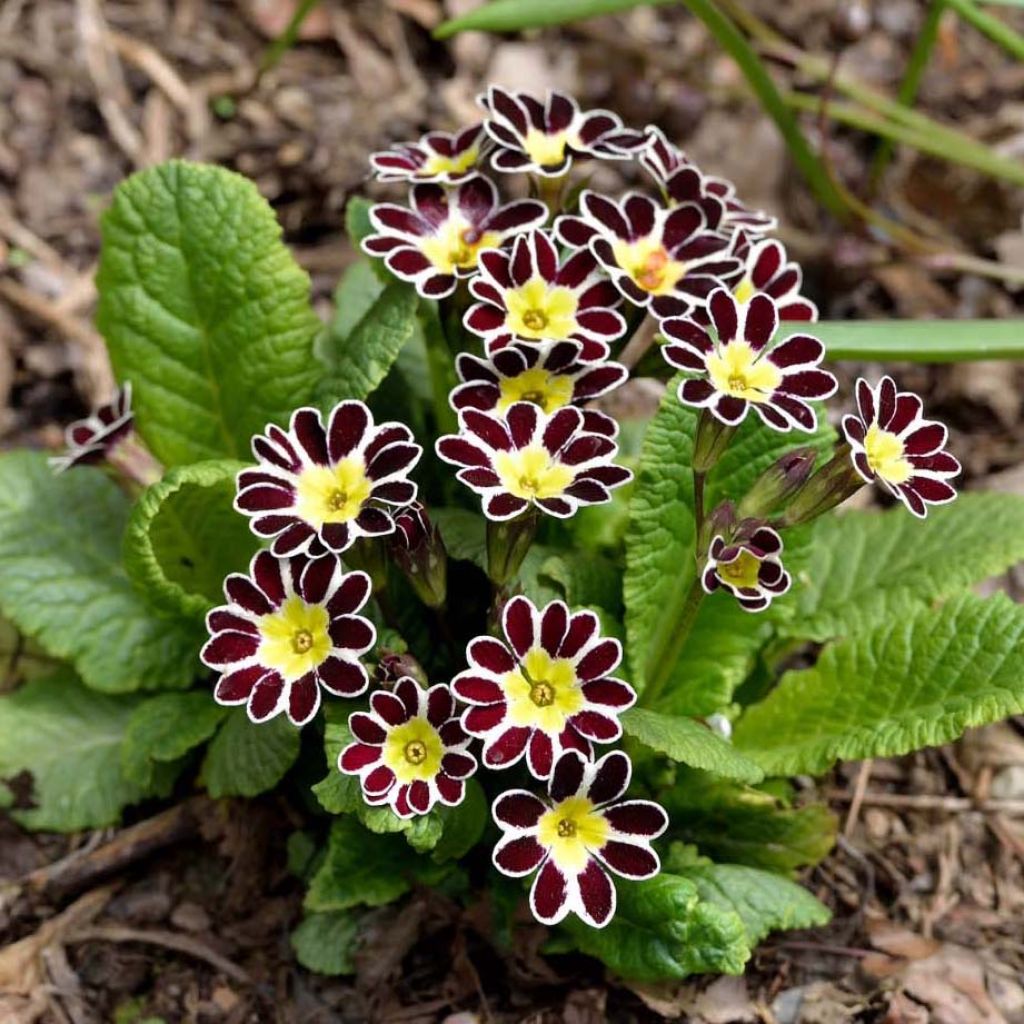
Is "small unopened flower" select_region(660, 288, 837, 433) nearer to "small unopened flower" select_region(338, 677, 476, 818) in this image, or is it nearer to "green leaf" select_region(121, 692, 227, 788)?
"small unopened flower" select_region(338, 677, 476, 818)

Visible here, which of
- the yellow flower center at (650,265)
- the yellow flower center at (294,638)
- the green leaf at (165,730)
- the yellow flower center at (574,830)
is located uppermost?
the yellow flower center at (650,265)

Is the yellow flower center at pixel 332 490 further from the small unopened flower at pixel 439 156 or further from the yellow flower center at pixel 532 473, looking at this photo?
the small unopened flower at pixel 439 156

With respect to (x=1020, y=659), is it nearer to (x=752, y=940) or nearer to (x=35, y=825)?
(x=752, y=940)

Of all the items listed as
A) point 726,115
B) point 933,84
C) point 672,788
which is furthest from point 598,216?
point 933,84

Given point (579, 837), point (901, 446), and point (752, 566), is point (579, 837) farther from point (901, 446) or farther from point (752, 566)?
point (901, 446)

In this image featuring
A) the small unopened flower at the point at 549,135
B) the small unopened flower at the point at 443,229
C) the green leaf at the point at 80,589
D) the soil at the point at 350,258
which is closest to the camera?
the small unopened flower at the point at 443,229

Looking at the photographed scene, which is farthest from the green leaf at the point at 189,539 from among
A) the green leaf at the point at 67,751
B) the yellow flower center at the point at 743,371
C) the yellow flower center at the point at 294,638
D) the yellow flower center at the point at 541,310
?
the yellow flower center at the point at 743,371

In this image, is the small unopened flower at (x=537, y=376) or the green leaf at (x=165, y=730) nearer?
the small unopened flower at (x=537, y=376)
